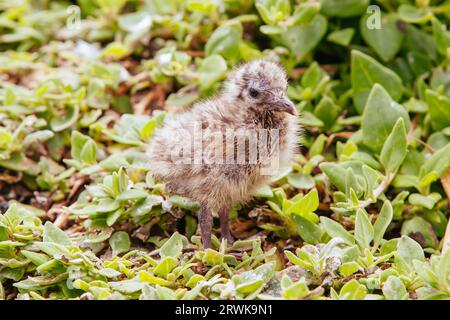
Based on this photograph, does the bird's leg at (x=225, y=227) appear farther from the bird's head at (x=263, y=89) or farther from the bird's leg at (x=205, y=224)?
the bird's head at (x=263, y=89)

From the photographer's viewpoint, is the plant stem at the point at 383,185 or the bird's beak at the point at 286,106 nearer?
the bird's beak at the point at 286,106

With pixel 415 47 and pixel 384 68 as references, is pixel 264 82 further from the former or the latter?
pixel 415 47

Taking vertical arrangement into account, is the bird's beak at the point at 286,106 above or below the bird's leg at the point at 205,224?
above

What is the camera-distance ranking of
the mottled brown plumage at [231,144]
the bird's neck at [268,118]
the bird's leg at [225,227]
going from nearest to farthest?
the mottled brown plumage at [231,144] < the bird's neck at [268,118] < the bird's leg at [225,227]

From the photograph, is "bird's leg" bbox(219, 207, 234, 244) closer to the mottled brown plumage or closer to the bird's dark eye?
the mottled brown plumage

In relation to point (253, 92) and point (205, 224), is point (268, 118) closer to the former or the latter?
point (253, 92)

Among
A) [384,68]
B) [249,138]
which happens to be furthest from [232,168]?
[384,68]

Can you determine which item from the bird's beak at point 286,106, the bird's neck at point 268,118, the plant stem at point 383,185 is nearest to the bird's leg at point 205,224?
the bird's neck at point 268,118

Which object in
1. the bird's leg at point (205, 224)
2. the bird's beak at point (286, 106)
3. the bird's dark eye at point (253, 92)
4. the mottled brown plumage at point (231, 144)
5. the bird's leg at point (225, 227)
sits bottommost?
the bird's leg at point (225, 227)
